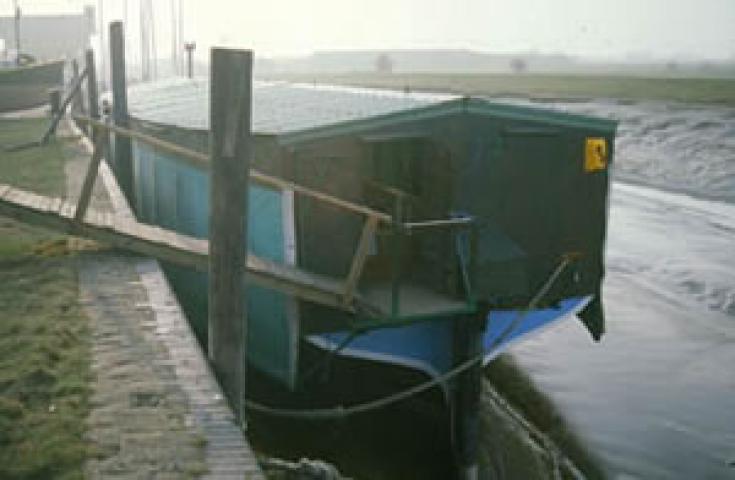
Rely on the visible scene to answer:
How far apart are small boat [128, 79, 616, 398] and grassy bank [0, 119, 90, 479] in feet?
7.58

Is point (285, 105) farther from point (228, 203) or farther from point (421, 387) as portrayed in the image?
point (228, 203)

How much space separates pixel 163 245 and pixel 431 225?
9.06ft

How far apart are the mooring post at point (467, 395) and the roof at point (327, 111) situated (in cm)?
238

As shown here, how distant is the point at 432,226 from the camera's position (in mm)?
8031

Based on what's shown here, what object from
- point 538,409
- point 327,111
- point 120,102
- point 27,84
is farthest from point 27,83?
point 538,409

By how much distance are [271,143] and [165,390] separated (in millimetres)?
3427

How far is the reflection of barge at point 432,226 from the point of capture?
8.84 m

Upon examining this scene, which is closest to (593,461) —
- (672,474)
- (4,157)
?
(672,474)

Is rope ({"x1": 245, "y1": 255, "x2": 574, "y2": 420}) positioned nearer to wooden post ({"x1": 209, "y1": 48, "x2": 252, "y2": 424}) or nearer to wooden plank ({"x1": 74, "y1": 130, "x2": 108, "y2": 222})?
wooden post ({"x1": 209, "y1": 48, "x2": 252, "y2": 424})

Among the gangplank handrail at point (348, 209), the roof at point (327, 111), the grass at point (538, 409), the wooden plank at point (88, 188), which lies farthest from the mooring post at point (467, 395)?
the wooden plank at point (88, 188)

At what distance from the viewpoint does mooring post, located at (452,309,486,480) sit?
9219 mm

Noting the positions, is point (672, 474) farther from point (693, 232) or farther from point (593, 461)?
point (693, 232)

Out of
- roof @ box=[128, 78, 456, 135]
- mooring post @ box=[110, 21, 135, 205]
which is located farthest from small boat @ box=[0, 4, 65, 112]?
mooring post @ box=[110, 21, 135, 205]

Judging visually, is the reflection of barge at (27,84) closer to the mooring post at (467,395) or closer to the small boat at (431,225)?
the small boat at (431,225)
